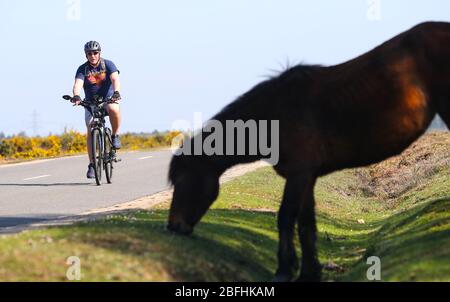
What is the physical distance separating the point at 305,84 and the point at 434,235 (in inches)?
102

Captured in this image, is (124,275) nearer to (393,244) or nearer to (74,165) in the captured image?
(393,244)

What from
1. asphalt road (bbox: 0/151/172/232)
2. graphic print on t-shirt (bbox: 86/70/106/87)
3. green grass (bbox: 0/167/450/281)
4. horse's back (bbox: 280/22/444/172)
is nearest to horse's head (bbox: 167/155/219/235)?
green grass (bbox: 0/167/450/281)

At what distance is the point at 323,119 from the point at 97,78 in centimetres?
955

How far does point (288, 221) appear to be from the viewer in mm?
9547

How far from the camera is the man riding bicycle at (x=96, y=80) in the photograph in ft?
59.8

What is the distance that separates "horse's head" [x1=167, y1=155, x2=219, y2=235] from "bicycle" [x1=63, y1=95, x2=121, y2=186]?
8.57 m

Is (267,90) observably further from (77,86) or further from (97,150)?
(97,150)

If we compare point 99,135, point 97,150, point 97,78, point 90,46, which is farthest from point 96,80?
point 97,150

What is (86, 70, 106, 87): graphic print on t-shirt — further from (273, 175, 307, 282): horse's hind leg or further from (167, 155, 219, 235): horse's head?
(273, 175, 307, 282): horse's hind leg

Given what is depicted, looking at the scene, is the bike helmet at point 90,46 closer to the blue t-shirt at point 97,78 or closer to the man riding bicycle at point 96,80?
the man riding bicycle at point 96,80

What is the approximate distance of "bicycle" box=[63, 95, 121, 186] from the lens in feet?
61.6

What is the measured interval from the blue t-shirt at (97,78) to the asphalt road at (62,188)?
1.98 meters

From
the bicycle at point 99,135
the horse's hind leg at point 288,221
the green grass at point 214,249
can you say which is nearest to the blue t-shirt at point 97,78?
the bicycle at point 99,135
